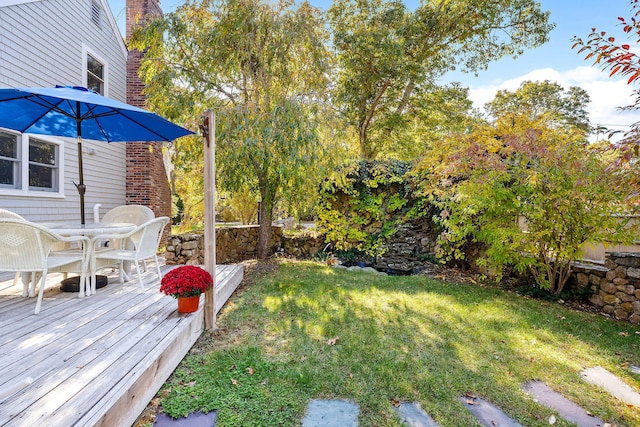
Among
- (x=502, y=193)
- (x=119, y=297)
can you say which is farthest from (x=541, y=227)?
(x=119, y=297)

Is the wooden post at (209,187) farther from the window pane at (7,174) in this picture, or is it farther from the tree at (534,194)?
the window pane at (7,174)

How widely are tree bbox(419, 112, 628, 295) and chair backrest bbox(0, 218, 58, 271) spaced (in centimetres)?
518

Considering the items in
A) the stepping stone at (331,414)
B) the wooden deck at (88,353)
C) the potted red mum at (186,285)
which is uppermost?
the potted red mum at (186,285)

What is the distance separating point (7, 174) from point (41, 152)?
82cm

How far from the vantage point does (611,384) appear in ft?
A: 9.05

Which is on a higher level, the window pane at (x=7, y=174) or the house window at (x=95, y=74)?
the house window at (x=95, y=74)

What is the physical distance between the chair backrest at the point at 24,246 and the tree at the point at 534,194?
204 inches

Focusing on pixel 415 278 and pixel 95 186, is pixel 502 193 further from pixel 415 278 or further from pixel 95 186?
pixel 95 186

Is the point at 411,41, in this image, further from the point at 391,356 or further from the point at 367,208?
the point at 391,356

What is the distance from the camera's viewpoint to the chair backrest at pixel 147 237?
3879mm

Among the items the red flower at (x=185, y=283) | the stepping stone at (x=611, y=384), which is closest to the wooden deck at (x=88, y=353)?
the red flower at (x=185, y=283)

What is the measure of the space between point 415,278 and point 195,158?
4.68 m

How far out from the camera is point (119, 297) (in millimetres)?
3752

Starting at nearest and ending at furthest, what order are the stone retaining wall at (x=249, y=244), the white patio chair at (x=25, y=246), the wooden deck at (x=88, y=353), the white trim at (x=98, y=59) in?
the wooden deck at (x=88, y=353) < the white patio chair at (x=25, y=246) < the white trim at (x=98, y=59) < the stone retaining wall at (x=249, y=244)
